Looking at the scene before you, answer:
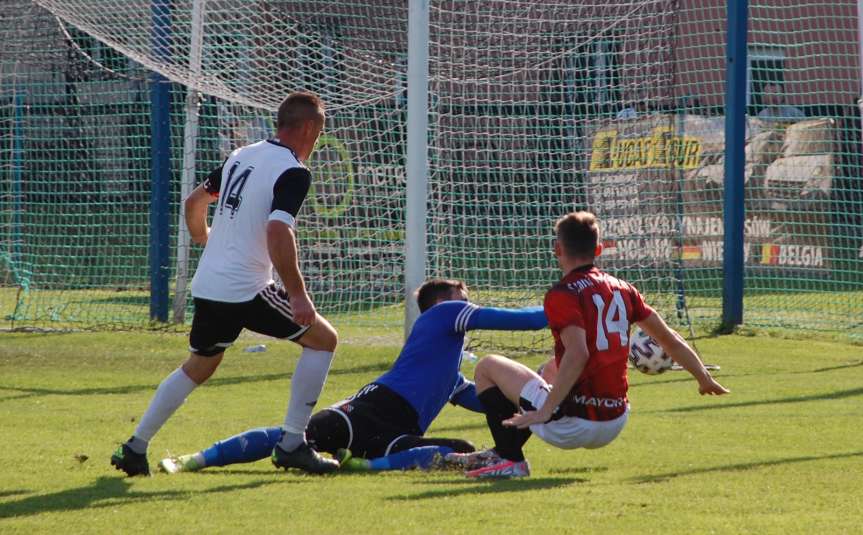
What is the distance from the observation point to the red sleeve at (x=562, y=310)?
5277 millimetres

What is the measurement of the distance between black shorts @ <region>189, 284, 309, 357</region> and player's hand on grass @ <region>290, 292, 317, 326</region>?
154 millimetres

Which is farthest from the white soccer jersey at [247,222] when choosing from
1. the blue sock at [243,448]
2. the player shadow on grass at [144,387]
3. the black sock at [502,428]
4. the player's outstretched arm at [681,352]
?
the player shadow on grass at [144,387]

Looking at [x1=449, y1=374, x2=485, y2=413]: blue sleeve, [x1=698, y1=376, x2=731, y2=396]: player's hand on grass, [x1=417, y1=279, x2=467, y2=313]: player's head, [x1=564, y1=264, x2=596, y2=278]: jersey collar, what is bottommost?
[x1=449, y1=374, x2=485, y2=413]: blue sleeve

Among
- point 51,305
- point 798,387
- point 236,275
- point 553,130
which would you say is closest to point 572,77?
point 553,130

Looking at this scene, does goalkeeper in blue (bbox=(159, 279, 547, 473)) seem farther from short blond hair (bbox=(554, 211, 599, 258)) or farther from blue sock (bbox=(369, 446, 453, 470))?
short blond hair (bbox=(554, 211, 599, 258))

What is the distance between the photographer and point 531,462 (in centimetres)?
626

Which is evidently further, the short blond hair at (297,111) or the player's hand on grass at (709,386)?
the short blond hair at (297,111)

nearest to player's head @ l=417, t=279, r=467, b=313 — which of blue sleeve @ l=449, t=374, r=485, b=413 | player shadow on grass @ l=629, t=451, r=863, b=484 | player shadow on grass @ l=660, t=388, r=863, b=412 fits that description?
blue sleeve @ l=449, t=374, r=485, b=413

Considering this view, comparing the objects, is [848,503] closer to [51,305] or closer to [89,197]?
[51,305]

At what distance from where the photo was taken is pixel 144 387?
911 cm

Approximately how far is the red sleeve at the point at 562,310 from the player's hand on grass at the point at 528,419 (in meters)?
0.38

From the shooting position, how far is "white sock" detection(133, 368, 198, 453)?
19.0 feet

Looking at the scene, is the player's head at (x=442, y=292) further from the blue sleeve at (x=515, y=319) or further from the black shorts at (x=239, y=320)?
Answer: the black shorts at (x=239, y=320)

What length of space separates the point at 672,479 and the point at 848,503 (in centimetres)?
86
